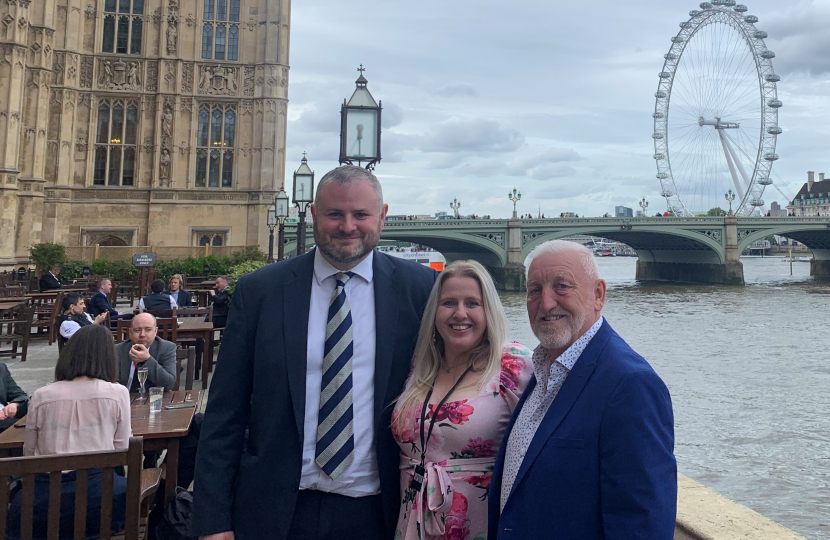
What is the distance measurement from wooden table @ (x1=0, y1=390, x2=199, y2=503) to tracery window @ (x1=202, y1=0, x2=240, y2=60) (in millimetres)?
28801

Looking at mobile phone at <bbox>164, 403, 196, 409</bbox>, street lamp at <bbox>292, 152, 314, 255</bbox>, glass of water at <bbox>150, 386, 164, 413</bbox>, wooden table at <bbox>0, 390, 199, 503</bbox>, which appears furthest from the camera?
street lamp at <bbox>292, 152, 314, 255</bbox>

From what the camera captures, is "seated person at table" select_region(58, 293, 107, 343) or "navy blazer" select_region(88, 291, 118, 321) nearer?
"seated person at table" select_region(58, 293, 107, 343)

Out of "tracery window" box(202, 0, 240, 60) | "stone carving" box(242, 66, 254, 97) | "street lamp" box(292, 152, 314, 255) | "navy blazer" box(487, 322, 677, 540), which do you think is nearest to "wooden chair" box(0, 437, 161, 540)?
"navy blazer" box(487, 322, 677, 540)

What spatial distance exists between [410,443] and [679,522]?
1.39m

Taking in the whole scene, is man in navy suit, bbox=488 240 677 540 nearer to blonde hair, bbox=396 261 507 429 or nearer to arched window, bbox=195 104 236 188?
blonde hair, bbox=396 261 507 429

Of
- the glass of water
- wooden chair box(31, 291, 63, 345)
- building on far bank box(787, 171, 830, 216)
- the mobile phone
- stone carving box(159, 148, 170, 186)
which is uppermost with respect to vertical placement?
building on far bank box(787, 171, 830, 216)

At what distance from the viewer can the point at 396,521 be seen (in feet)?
7.21

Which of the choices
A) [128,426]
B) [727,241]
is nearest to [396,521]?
[128,426]

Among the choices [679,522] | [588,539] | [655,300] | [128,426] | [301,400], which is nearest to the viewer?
[588,539]

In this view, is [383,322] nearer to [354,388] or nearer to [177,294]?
[354,388]

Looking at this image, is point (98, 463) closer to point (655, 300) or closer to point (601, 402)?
point (601, 402)

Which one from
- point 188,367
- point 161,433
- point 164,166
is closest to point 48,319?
point 188,367

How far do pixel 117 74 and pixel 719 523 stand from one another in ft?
103

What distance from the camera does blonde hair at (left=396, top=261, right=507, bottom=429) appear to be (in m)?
2.20
